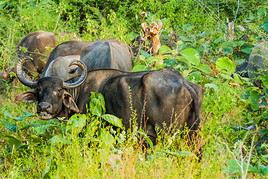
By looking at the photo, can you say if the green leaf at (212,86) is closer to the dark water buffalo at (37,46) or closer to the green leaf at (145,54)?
the green leaf at (145,54)

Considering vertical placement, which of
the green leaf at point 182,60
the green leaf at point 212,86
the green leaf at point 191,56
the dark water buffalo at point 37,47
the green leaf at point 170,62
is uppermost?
the green leaf at point 191,56

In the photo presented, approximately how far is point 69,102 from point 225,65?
2429 millimetres

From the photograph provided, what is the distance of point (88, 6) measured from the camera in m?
15.7

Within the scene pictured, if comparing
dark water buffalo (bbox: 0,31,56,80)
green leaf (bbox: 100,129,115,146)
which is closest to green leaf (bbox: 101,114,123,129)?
green leaf (bbox: 100,129,115,146)

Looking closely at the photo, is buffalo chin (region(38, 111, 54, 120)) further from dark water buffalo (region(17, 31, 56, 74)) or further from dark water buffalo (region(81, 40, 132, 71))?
dark water buffalo (region(17, 31, 56, 74))

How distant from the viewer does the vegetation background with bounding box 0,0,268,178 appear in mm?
7059

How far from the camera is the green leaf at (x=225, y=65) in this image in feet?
35.2

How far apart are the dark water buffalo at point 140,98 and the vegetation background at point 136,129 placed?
20 cm

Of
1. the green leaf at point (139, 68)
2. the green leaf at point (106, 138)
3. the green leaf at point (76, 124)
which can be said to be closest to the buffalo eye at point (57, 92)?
the green leaf at point (76, 124)

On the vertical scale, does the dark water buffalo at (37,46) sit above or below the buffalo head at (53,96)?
below

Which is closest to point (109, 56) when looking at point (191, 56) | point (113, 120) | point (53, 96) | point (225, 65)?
point (191, 56)

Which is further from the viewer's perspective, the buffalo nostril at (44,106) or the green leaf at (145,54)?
the green leaf at (145,54)

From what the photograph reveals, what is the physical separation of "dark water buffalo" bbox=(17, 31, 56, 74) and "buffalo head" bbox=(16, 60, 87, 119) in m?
4.68

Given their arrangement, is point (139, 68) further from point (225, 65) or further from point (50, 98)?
point (50, 98)
